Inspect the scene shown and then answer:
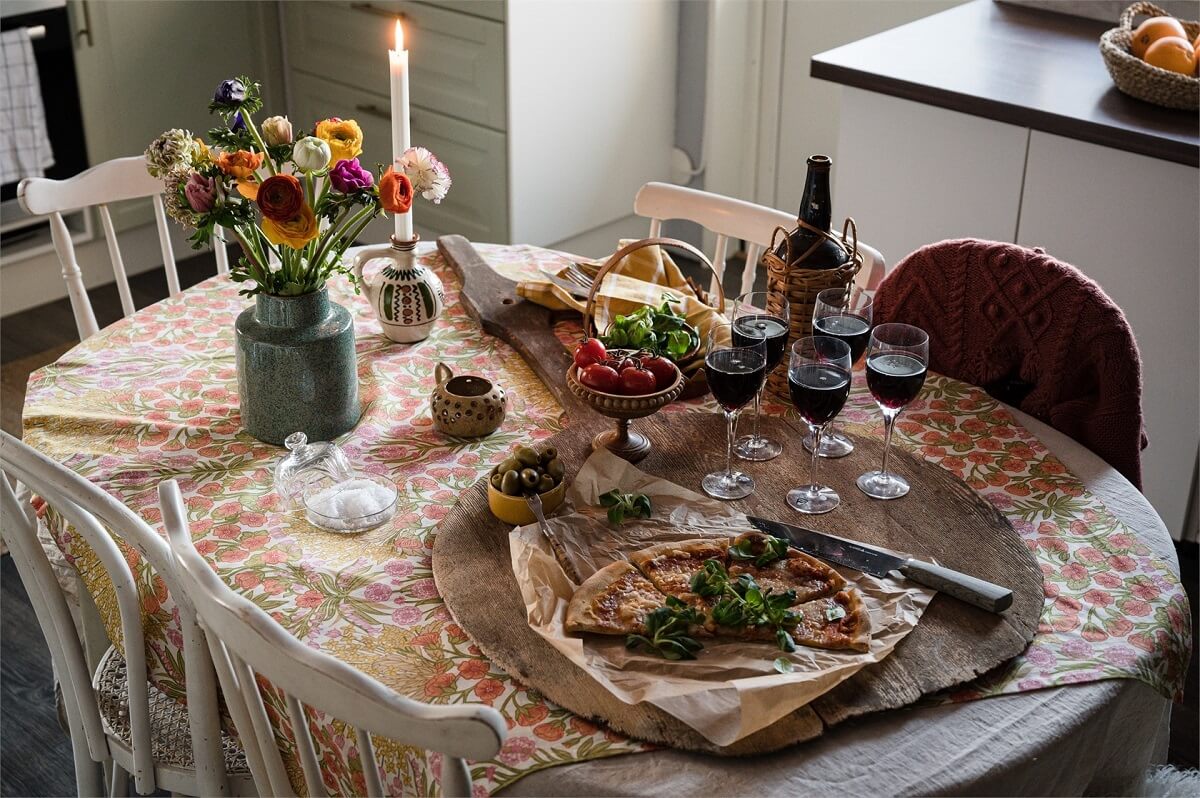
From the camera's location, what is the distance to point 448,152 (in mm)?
3451

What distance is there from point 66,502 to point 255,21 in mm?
2904

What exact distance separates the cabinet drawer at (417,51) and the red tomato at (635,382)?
78.9 inches

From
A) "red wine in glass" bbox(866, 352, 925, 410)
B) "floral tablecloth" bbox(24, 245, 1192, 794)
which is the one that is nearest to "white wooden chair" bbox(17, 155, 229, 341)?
"floral tablecloth" bbox(24, 245, 1192, 794)

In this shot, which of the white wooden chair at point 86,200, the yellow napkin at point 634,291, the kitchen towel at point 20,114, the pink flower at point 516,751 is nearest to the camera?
the pink flower at point 516,751

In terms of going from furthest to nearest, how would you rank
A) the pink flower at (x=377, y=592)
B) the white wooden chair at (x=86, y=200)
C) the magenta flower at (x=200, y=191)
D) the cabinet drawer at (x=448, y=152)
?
the cabinet drawer at (x=448, y=152)
the white wooden chair at (x=86, y=200)
the magenta flower at (x=200, y=191)
the pink flower at (x=377, y=592)

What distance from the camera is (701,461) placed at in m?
1.46

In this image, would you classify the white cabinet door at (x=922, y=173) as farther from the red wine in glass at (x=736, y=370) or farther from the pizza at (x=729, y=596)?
the pizza at (x=729, y=596)

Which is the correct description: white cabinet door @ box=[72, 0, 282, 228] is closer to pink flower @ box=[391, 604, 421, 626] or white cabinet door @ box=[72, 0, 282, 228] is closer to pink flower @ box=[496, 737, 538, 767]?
pink flower @ box=[391, 604, 421, 626]

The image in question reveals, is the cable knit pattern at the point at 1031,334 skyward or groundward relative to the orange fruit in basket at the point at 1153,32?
groundward

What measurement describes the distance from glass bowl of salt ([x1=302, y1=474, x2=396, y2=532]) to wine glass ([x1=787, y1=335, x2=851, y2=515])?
0.46 m

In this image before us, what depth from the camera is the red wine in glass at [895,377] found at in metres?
1.32

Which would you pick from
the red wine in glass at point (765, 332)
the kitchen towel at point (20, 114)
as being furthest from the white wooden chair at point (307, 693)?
the kitchen towel at point (20, 114)

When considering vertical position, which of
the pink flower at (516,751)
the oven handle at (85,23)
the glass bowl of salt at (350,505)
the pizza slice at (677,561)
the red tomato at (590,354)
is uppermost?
the oven handle at (85,23)

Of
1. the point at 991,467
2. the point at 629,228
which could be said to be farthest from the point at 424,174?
the point at 629,228
